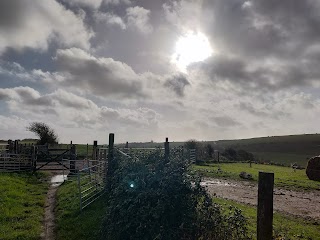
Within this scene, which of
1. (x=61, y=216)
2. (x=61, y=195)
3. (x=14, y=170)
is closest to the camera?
(x=61, y=216)

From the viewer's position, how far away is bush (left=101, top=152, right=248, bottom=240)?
8.33 meters

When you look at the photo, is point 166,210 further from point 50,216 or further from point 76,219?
point 50,216

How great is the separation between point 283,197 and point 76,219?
1351cm

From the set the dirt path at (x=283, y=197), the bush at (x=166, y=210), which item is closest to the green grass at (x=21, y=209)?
the bush at (x=166, y=210)

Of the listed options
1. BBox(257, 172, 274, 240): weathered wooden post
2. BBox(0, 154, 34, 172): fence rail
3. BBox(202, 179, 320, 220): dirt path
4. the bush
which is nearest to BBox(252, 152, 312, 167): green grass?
BBox(202, 179, 320, 220): dirt path

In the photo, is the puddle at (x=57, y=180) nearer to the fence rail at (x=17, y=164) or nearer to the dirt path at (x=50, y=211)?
the dirt path at (x=50, y=211)

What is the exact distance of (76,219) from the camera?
535 inches

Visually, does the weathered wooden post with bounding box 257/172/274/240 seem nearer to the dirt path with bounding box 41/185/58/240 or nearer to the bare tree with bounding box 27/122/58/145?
the dirt path with bounding box 41/185/58/240

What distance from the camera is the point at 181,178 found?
9070 millimetres

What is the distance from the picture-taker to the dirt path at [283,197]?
16719 millimetres

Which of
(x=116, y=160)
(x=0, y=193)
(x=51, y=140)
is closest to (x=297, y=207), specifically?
(x=116, y=160)

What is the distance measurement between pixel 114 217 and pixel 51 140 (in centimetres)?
5198

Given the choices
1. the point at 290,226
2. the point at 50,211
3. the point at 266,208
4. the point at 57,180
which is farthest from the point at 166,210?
the point at 57,180

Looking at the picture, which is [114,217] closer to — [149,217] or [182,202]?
[149,217]
